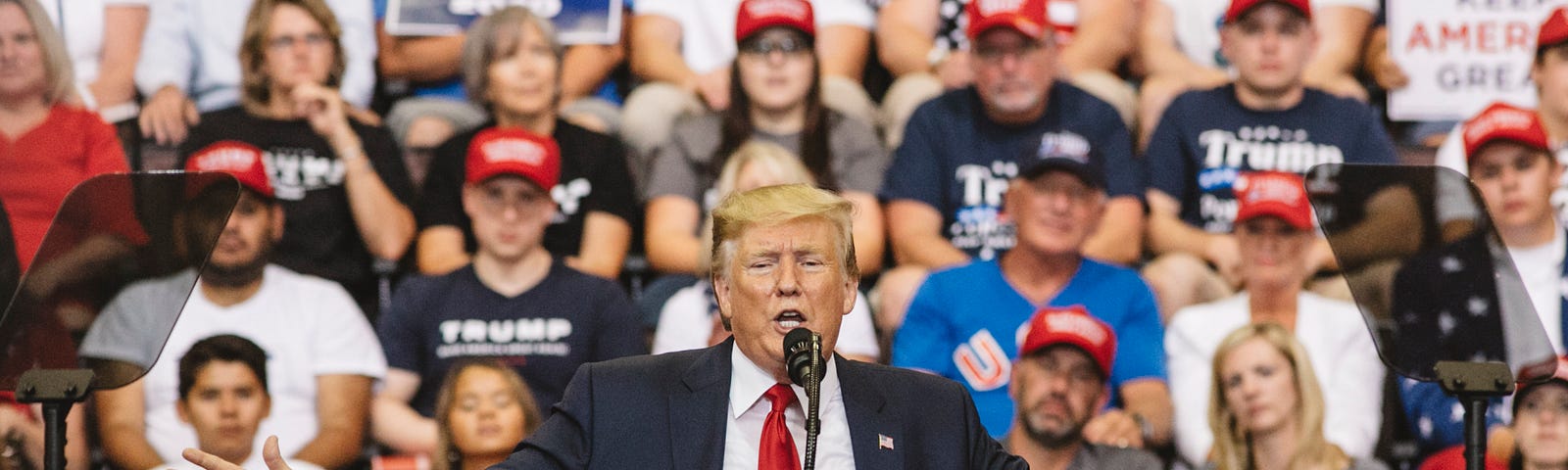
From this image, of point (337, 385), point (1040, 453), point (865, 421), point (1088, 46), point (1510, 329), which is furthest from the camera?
point (1088, 46)

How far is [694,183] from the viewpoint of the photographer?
5.59 metres

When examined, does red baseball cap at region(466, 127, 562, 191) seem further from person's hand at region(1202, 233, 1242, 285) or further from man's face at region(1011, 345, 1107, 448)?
person's hand at region(1202, 233, 1242, 285)

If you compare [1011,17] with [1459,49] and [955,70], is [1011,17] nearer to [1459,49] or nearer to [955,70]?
[955,70]

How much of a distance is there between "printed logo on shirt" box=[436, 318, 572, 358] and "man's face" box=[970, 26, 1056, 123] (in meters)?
1.42

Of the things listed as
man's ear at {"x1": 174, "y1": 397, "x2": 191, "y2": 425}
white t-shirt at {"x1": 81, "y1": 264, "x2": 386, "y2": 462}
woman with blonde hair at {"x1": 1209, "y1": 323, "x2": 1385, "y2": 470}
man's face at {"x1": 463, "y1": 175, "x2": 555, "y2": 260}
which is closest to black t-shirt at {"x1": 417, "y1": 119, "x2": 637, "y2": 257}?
man's face at {"x1": 463, "y1": 175, "x2": 555, "y2": 260}

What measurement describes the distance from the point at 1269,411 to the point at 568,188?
202 centimetres

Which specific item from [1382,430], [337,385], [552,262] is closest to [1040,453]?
[1382,430]

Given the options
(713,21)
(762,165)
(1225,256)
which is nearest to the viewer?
(762,165)

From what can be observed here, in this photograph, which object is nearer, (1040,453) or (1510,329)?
(1510,329)

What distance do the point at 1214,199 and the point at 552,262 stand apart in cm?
187

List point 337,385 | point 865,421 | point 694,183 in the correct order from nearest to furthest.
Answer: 1. point 865,421
2. point 337,385
3. point 694,183

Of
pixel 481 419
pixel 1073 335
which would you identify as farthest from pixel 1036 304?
pixel 481 419

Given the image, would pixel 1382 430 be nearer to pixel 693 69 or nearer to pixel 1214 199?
pixel 1214 199

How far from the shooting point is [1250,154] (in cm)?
570
